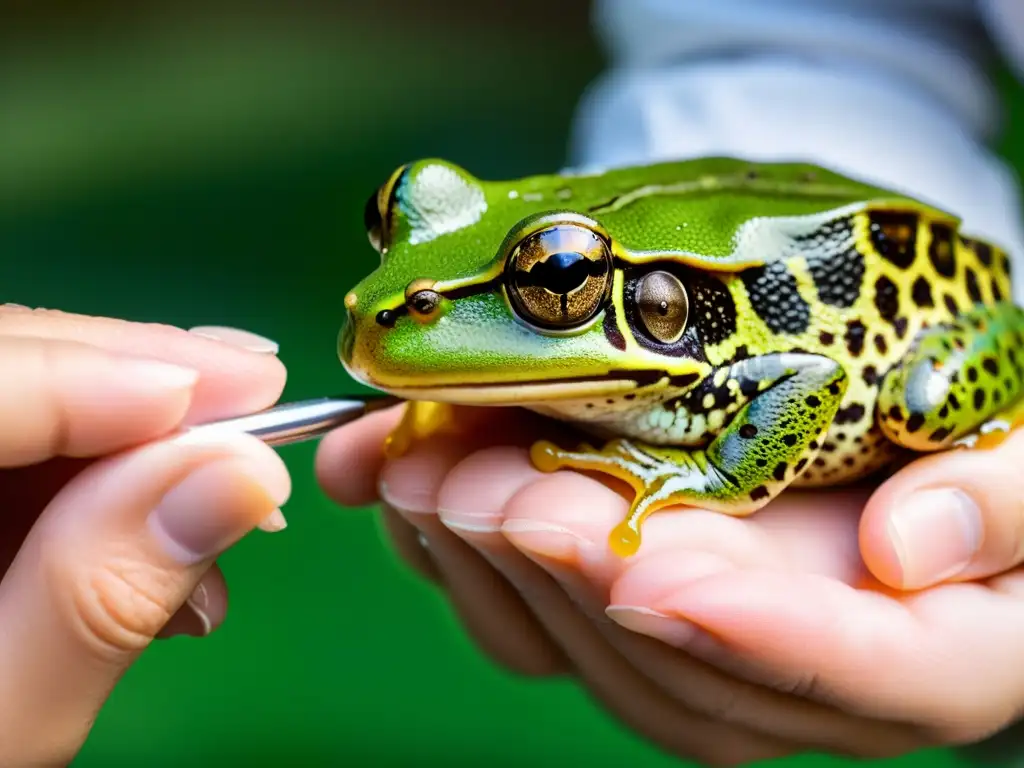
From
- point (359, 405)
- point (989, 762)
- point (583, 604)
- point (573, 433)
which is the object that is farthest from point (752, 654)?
point (989, 762)

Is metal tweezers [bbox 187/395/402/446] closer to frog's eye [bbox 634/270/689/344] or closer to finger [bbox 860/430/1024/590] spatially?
frog's eye [bbox 634/270/689/344]

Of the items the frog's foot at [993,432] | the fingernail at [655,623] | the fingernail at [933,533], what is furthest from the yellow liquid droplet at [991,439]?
the fingernail at [655,623]

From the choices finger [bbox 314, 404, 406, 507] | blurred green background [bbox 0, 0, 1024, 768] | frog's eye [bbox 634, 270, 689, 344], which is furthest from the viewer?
blurred green background [bbox 0, 0, 1024, 768]

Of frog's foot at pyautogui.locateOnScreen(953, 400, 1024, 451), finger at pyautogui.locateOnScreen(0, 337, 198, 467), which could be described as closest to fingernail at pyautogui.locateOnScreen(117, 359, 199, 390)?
finger at pyautogui.locateOnScreen(0, 337, 198, 467)

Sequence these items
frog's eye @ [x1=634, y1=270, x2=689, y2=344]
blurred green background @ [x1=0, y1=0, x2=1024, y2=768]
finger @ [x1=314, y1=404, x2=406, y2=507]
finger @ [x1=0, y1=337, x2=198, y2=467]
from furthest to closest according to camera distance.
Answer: blurred green background @ [x1=0, y1=0, x2=1024, y2=768] < finger @ [x1=314, y1=404, x2=406, y2=507] < frog's eye @ [x1=634, y1=270, x2=689, y2=344] < finger @ [x1=0, y1=337, x2=198, y2=467]

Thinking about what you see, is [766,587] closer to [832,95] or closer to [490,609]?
[490,609]

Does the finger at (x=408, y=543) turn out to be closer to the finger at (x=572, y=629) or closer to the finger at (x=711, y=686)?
the finger at (x=572, y=629)

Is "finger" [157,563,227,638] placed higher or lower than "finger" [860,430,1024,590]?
lower
